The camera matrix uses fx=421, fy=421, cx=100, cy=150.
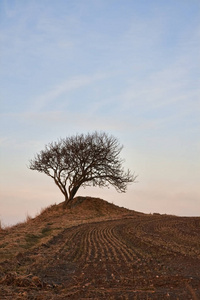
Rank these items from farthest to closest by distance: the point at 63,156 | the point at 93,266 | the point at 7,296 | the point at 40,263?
the point at 63,156 → the point at 40,263 → the point at 93,266 → the point at 7,296

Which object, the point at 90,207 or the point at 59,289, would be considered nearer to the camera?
the point at 59,289

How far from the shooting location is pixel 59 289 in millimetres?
9508

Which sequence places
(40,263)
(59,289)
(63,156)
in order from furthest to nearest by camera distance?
(63,156), (40,263), (59,289)

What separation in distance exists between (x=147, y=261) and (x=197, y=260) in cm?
167

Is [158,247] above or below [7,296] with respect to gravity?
above

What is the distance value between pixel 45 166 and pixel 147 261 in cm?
3250

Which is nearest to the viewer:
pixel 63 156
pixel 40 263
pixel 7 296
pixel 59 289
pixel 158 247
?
pixel 7 296

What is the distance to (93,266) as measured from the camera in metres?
12.5

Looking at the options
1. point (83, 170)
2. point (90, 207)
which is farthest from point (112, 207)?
point (83, 170)

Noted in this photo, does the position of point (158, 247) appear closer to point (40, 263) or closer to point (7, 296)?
point (40, 263)

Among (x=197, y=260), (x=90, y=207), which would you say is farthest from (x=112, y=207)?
(x=197, y=260)

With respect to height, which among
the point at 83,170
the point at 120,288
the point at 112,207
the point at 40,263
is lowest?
the point at 120,288

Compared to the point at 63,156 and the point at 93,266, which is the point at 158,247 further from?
the point at 63,156

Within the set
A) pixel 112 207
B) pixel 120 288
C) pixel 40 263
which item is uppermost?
pixel 112 207
